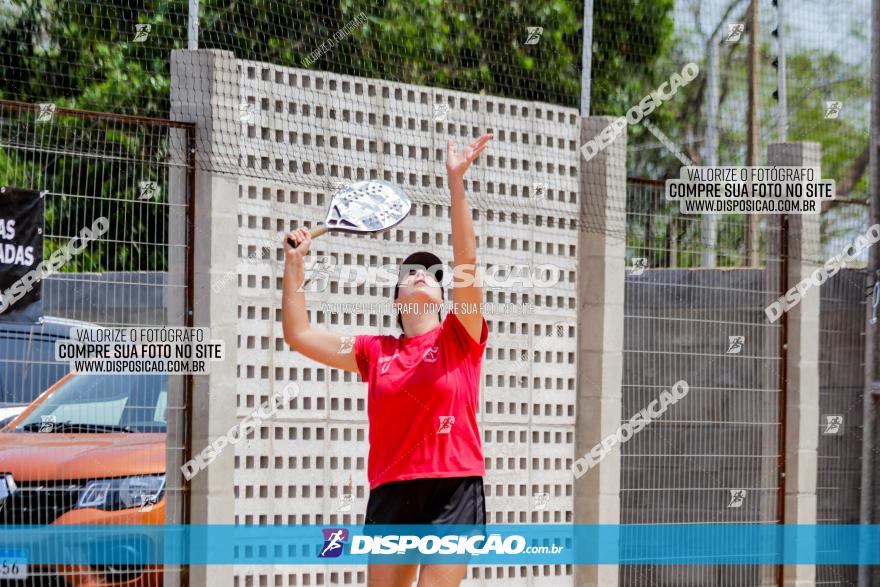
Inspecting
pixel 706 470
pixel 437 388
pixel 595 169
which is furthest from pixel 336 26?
pixel 437 388

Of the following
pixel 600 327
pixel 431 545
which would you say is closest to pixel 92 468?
pixel 431 545

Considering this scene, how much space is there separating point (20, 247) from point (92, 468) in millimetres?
1319

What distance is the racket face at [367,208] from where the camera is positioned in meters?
5.30

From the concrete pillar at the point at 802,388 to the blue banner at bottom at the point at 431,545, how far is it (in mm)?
146

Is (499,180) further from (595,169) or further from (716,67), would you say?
(716,67)

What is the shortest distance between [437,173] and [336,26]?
6.36m

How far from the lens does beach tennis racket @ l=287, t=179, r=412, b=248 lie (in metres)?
5.30

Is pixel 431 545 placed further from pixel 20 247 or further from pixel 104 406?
pixel 104 406

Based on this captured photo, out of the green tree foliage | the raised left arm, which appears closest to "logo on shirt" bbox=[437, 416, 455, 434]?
the raised left arm

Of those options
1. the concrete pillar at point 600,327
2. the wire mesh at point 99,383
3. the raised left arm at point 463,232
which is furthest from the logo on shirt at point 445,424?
the concrete pillar at point 600,327

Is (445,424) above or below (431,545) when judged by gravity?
above

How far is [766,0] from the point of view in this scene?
8.98 meters

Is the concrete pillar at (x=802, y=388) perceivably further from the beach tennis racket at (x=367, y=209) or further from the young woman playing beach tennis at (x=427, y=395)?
the young woman playing beach tennis at (x=427, y=395)

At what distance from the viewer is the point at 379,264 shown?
6996 millimetres
